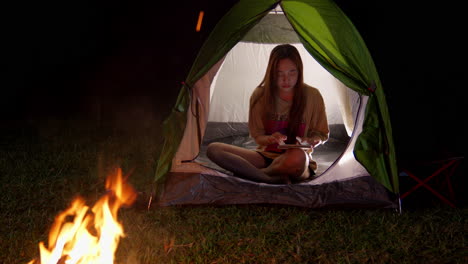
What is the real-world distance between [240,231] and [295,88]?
1411mm

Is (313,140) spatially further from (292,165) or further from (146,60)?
(146,60)

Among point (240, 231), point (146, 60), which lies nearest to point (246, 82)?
point (240, 231)

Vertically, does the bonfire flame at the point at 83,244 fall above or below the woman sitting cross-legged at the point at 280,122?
below

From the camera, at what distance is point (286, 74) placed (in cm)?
387

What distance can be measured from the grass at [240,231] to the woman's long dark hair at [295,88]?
2.57 ft

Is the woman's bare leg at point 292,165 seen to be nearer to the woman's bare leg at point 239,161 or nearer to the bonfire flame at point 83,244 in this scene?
the woman's bare leg at point 239,161

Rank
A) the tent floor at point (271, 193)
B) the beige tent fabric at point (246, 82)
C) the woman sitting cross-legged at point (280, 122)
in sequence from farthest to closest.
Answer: the beige tent fabric at point (246, 82)
the woman sitting cross-legged at point (280, 122)
the tent floor at point (271, 193)

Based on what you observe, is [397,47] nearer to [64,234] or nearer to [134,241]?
[134,241]

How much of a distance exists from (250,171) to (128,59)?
316 inches

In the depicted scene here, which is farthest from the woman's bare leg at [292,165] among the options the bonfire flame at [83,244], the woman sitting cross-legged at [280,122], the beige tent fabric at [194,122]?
the bonfire flame at [83,244]

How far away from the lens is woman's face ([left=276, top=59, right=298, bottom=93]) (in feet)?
12.6

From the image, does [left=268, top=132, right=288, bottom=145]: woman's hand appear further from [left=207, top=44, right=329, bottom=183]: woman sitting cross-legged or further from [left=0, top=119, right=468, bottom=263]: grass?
[left=0, top=119, right=468, bottom=263]: grass

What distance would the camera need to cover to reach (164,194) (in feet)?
11.2

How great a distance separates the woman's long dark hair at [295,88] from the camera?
3.83m
